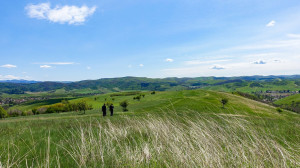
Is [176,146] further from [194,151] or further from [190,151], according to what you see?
[194,151]

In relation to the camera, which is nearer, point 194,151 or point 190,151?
point 194,151

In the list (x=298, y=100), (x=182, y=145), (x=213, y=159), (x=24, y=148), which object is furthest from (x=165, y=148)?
(x=298, y=100)

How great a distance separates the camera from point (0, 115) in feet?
199

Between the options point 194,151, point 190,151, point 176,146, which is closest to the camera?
point 194,151

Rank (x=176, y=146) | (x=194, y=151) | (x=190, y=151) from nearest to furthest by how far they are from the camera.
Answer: (x=194, y=151)
(x=190, y=151)
(x=176, y=146)

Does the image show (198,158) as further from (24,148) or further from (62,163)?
(24,148)

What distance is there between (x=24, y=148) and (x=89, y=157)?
450 centimetres

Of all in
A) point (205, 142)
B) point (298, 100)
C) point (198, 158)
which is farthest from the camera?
point (298, 100)

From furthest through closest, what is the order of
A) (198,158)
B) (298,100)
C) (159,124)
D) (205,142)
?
(298,100), (159,124), (205,142), (198,158)

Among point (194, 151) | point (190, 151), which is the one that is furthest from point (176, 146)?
point (194, 151)

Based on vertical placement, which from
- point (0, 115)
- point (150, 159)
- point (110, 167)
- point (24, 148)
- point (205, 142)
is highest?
point (205, 142)

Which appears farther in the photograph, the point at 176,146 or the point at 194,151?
the point at 176,146

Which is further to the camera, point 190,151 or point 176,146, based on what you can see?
point 176,146

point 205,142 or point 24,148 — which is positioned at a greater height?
point 205,142
